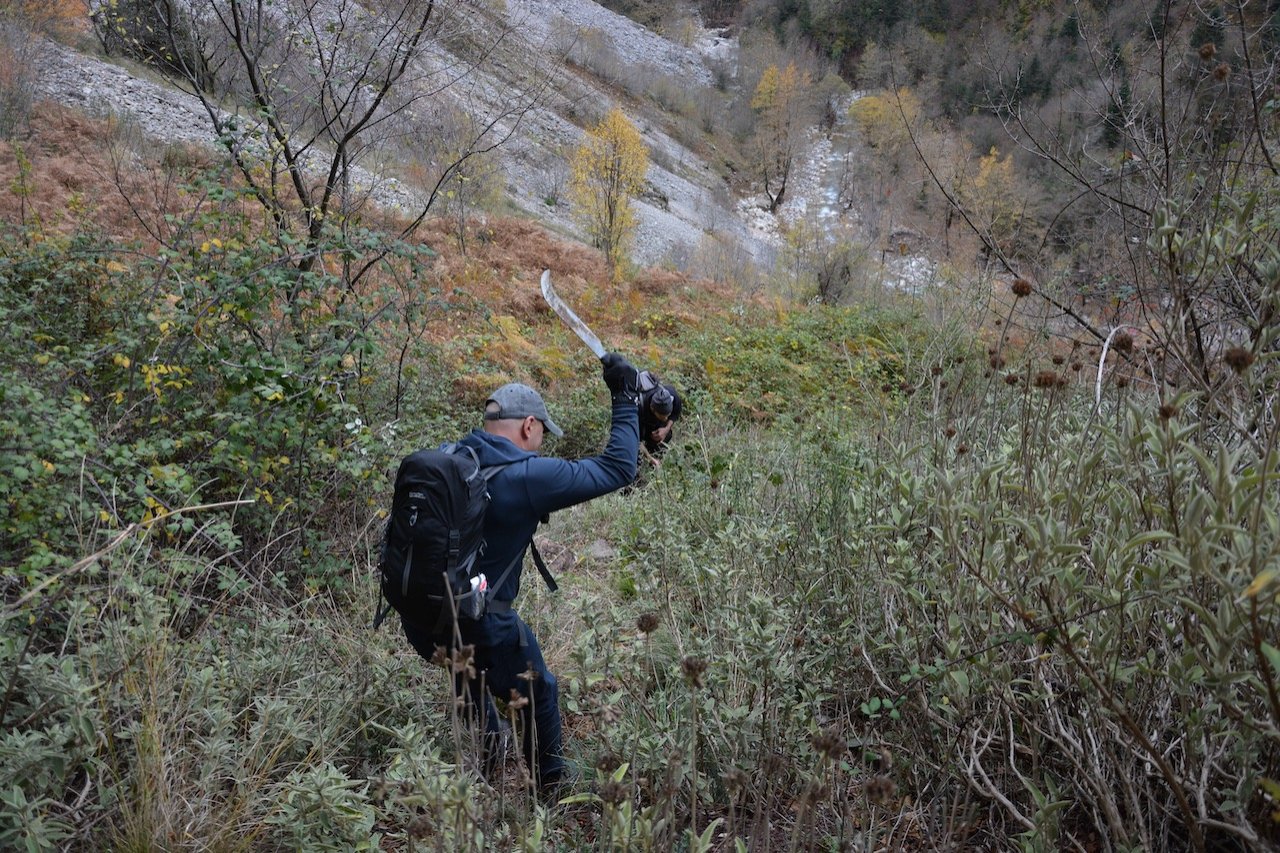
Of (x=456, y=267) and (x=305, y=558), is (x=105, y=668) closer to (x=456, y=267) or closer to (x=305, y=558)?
(x=305, y=558)

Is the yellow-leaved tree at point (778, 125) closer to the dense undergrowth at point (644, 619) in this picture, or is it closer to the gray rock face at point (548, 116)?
the gray rock face at point (548, 116)

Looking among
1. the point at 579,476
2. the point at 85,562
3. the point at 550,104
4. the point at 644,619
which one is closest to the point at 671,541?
the point at 579,476

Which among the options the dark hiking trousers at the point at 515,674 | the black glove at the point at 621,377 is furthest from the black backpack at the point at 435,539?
the black glove at the point at 621,377

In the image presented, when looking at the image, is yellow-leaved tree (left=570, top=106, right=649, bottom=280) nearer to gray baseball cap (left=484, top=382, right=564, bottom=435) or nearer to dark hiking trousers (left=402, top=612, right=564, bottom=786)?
gray baseball cap (left=484, top=382, right=564, bottom=435)

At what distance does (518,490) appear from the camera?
9.05 feet

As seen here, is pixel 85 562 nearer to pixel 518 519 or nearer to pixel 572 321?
pixel 518 519

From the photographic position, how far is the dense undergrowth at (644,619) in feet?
5.50

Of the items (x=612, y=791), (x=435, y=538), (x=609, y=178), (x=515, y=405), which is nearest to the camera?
(x=612, y=791)

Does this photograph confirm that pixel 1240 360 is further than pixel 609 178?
No

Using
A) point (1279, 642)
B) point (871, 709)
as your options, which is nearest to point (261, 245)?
point (871, 709)

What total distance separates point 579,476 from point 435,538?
1.87 ft

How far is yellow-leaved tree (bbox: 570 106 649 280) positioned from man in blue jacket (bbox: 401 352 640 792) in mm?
15522

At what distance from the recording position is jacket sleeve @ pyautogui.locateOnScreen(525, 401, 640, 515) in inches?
109

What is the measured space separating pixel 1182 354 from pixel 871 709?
132 cm
